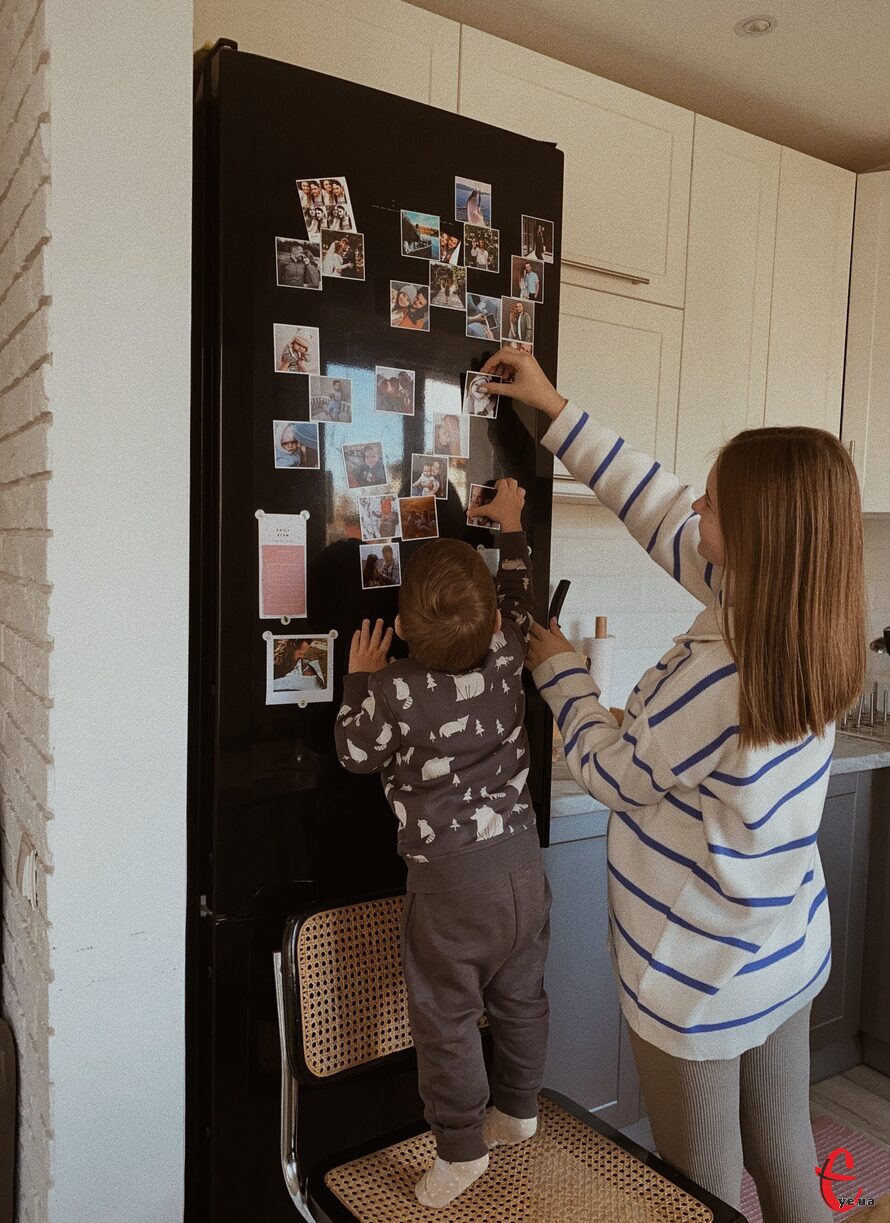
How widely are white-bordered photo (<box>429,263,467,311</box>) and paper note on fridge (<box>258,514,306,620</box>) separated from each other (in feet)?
1.28

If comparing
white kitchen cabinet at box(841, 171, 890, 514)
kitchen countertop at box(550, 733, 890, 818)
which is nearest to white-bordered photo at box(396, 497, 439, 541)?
kitchen countertop at box(550, 733, 890, 818)

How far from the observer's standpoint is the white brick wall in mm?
1250

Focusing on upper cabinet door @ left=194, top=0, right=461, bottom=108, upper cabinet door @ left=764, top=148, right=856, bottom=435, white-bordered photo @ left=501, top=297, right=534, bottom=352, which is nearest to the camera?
white-bordered photo @ left=501, top=297, right=534, bottom=352

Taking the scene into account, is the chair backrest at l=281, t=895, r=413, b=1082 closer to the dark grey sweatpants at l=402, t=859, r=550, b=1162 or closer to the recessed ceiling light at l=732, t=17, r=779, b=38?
the dark grey sweatpants at l=402, t=859, r=550, b=1162

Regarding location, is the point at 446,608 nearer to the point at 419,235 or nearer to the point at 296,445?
the point at 296,445

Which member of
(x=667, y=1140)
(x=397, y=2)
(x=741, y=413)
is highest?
(x=397, y=2)

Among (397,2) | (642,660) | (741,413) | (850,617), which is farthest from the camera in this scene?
(642,660)

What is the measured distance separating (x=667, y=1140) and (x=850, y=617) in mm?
751

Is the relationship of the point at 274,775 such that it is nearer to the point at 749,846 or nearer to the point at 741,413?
the point at 749,846

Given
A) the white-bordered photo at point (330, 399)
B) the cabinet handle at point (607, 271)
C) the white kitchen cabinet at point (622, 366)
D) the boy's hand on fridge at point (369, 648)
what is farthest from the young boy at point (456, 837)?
the cabinet handle at point (607, 271)

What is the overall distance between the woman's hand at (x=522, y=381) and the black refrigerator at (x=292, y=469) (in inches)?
1.3

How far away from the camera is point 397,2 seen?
1.87 m

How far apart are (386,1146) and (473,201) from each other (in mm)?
1355

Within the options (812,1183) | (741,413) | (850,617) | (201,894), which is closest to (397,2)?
(741,413)
